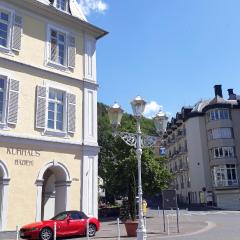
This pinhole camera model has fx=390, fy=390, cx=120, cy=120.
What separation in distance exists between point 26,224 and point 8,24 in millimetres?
10338

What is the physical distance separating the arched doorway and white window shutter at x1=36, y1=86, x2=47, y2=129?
2211 mm

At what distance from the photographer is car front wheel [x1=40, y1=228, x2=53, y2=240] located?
17703 mm

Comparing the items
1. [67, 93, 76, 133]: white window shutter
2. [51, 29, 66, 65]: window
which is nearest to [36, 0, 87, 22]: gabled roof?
[51, 29, 66, 65]: window

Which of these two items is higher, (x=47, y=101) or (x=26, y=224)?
(x=47, y=101)

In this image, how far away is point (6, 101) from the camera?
771 inches

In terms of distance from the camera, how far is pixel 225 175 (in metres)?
60.9

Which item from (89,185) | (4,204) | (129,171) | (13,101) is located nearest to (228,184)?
(129,171)

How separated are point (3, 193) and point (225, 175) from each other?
4791cm

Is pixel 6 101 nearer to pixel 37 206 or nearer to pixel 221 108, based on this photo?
pixel 37 206

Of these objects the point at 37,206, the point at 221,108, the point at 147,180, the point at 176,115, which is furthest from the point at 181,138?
Answer: the point at 37,206

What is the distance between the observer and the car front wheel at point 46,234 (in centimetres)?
1770

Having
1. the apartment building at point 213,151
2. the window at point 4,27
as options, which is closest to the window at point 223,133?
the apartment building at point 213,151

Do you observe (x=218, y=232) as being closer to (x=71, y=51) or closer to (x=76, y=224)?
(x=76, y=224)

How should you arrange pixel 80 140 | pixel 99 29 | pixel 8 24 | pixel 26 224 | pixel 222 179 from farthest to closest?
pixel 222 179
pixel 99 29
pixel 80 140
pixel 8 24
pixel 26 224
